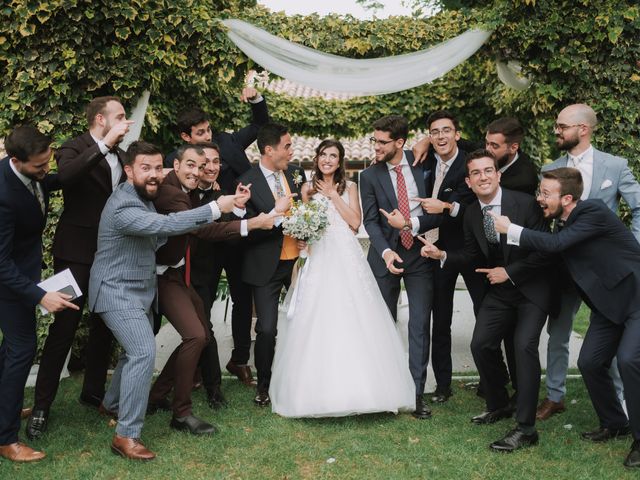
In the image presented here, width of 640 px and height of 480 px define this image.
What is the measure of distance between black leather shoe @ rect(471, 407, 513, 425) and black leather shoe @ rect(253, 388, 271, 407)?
5.40 ft

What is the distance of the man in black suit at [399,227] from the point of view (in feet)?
16.6

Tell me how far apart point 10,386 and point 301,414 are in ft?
6.54

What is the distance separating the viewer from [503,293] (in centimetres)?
460

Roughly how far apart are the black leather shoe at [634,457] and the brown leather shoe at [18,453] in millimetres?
3730

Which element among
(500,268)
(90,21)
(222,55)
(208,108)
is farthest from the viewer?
(208,108)

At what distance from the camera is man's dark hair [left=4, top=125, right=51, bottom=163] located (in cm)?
395

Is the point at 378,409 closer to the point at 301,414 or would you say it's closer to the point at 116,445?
the point at 301,414

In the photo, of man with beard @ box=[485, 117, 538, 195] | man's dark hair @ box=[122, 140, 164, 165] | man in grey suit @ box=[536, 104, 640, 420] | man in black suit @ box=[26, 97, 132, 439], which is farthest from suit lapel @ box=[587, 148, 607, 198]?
man in black suit @ box=[26, 97, 132, 439]

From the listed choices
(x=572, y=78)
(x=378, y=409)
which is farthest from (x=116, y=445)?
(x=572, y=78)

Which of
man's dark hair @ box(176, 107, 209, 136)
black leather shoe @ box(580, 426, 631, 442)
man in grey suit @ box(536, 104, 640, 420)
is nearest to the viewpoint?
black leather shoe @ box(580, 426, 631, 442)

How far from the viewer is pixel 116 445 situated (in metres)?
4.14

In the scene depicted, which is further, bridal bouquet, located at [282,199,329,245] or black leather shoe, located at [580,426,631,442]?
bridal bouquet, located at [282,199,329,245]

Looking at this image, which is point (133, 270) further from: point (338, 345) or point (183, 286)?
point (338, 345)

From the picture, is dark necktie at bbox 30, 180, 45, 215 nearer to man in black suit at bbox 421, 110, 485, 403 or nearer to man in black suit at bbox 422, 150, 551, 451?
man in black suit at bbox 422, 150, 551, 451
